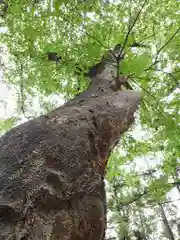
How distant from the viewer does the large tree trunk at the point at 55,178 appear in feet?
2.87

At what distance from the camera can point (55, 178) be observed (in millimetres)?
1081

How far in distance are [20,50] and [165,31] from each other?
88.5 inches

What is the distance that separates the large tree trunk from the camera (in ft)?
2.87

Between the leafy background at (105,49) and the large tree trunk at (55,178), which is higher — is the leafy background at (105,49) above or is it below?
above

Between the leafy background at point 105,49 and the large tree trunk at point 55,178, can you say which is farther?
the leafy background at point 105,49

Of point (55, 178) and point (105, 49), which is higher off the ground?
point (105, 49)

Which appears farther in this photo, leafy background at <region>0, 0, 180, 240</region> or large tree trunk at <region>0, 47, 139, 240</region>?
leafy background at <region>0, 0, 180, 240</region>

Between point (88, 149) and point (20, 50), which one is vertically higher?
point (20, 50)

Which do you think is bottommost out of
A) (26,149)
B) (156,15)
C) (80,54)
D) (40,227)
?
(40,227)

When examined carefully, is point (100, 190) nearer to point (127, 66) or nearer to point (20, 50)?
point (127, 66)

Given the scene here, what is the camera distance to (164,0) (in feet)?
12.5

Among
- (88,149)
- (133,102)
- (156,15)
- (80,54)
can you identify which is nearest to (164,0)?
(156,15)

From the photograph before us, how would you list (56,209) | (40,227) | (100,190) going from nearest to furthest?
(40,227) < (56,209) < (100,190)

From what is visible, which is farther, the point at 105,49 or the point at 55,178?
the point at 105,49
